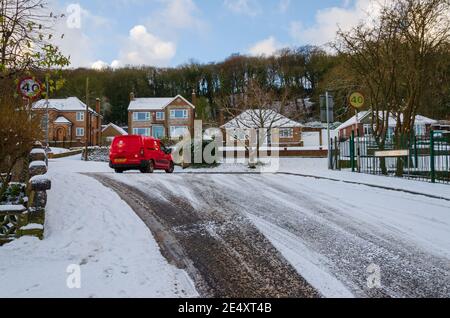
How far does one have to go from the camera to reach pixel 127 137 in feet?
56.7

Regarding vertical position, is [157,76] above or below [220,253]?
above

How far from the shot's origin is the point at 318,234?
21.9 feet

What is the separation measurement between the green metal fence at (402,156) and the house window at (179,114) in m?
45.8

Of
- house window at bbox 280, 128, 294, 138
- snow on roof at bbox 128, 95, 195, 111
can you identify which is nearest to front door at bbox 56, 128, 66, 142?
snow on roof at bbox 128, 95, 195, 111

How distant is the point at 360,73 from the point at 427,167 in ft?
20.9

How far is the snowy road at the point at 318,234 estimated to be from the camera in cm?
472

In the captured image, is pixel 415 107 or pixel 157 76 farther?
pixel 157 76

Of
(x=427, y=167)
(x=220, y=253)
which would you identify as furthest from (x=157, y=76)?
(x=220, y=253)

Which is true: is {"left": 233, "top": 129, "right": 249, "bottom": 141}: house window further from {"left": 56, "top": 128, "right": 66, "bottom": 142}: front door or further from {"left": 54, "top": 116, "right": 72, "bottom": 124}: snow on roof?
{"left": 54, "top": 116, "right": 72, "bottom": 124}: snow on roof
